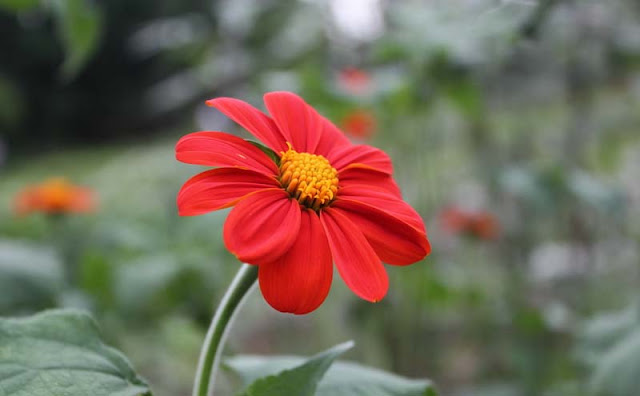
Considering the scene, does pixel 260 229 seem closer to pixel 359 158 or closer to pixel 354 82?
pixel 359 158

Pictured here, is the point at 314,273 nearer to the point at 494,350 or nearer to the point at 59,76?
the point at 494,350

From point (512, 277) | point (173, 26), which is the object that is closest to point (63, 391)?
point (512, 277)

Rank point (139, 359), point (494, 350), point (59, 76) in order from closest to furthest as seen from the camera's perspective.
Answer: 1. point (139, 359)
2. point (494, 350)
3. point (59, 76)

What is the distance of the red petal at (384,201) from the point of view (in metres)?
0.36

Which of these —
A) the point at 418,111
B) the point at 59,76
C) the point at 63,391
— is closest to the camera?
the point at 63,391

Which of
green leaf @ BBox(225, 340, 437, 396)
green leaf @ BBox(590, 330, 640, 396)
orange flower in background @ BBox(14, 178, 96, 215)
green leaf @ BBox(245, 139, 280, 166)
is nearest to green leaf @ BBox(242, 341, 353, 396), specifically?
green leaf @ BBox(225, 340, 437, 396)

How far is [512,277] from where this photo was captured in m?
1.20

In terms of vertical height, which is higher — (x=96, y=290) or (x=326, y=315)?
(x=326, y=315)

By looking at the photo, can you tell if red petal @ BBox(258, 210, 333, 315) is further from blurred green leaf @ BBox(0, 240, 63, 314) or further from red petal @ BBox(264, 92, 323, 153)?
blurred green leaf @ BBox(0, 240, 63, 314)

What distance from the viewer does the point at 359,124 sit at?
125 centimetres

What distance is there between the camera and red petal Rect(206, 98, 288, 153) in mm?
362

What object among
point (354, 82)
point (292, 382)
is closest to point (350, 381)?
point (292, 382)

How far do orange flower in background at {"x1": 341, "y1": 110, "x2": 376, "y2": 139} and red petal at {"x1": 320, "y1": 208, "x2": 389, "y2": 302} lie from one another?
0.89 m

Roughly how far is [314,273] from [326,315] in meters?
0.92
